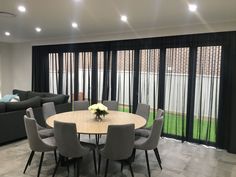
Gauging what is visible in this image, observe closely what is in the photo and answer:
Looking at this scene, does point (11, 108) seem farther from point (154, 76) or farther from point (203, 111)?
point (203, 111)

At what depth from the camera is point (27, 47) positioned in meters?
8.04

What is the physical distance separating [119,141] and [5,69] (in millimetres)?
7441

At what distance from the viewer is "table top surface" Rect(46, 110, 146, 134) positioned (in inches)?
121

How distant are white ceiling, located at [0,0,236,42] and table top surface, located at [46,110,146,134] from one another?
179cm

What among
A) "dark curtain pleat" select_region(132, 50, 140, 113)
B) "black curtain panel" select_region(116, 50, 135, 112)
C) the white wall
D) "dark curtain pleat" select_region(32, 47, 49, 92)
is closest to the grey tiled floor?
"dark curtain pleat" select_region(132, 50, 140, 113)

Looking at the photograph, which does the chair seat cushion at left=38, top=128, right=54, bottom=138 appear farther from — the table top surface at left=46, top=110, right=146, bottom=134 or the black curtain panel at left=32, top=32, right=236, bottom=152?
the black curtain panel at left=32, top=32, right=236, bottom=152

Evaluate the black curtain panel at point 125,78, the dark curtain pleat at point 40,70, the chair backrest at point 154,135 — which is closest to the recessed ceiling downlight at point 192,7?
the chair backrest at point 154,135

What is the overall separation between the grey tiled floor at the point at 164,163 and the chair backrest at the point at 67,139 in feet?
1.80

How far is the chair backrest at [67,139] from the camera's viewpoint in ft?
9.29

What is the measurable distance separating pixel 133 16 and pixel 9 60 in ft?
21.6

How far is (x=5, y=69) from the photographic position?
8664 millimetres

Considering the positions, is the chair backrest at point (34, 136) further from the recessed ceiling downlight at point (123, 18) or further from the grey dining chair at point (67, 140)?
the recessed ceiling downlight at point (123, 18)

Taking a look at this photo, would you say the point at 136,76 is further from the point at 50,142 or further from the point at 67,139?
the point at 67,139

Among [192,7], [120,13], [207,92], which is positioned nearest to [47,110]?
[120,13]
